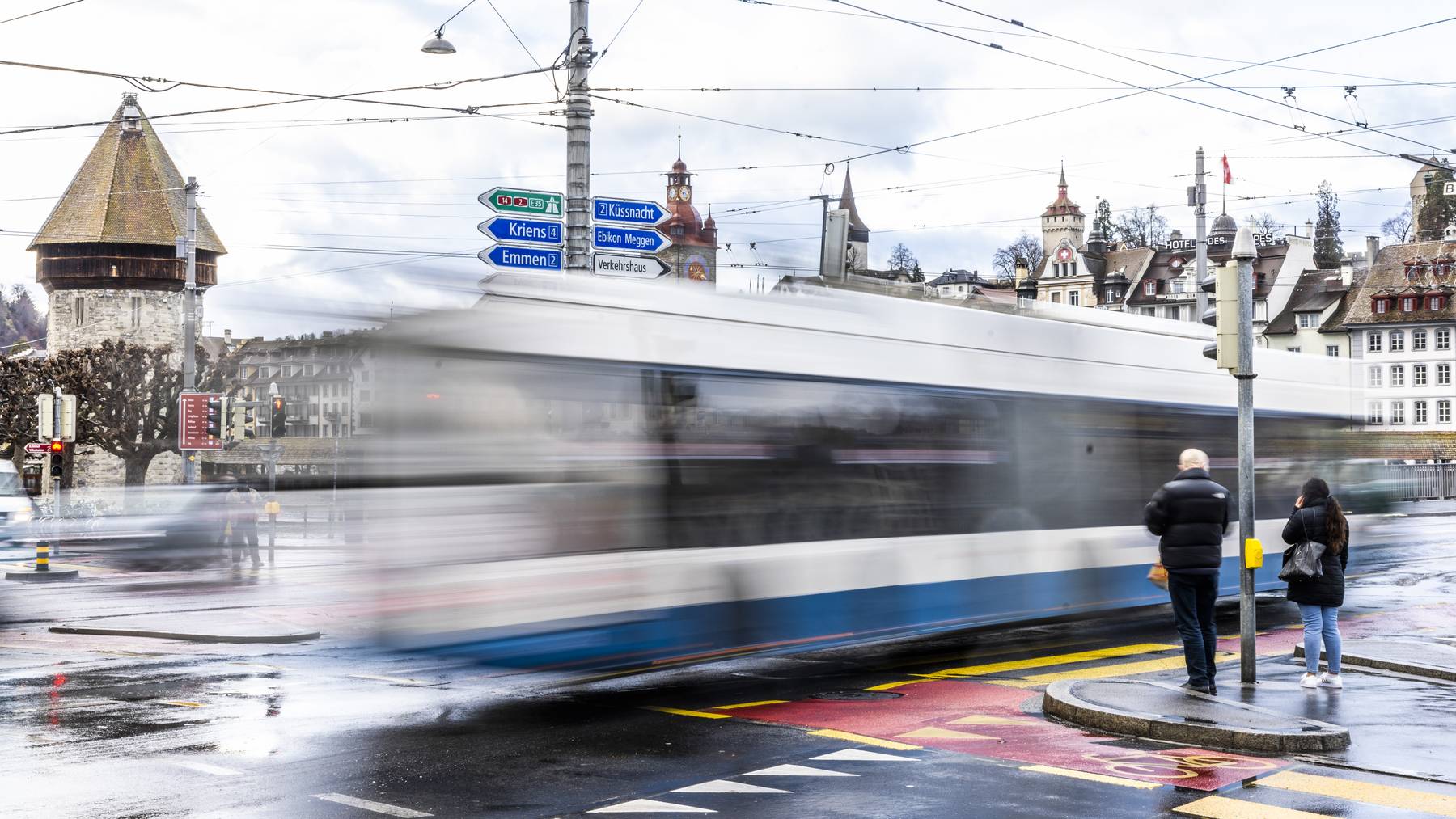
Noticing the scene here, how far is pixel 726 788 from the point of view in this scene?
7957 mm

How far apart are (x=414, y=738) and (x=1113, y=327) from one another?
8520 mm

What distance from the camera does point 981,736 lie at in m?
9.60

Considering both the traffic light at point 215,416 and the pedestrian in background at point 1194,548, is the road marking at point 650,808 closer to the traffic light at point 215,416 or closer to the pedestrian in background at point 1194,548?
the pedestrian in background at point 1194,548

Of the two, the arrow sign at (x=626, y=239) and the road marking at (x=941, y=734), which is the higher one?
the arrow sign at (x=626, y=239)

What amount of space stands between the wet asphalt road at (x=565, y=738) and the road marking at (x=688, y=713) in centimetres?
4

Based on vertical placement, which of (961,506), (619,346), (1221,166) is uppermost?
(1221,166)

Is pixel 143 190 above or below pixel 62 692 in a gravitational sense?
above

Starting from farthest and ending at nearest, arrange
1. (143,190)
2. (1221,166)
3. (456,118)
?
(143,190) < (1221,166) < (456,118)

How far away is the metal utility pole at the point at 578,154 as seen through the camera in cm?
1546

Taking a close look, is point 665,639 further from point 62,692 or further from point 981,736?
point 62,692

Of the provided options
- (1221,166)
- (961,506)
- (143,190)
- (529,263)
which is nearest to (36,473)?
(143,190)

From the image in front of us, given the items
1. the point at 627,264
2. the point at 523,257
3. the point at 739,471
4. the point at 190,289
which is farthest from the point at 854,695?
the point at 190,289

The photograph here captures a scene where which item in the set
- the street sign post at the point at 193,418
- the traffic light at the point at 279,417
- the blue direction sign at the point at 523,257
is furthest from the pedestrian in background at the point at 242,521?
the blue direction sign at the point at 523,257

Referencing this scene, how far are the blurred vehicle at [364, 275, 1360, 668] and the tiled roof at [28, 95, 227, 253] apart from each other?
246 feet
